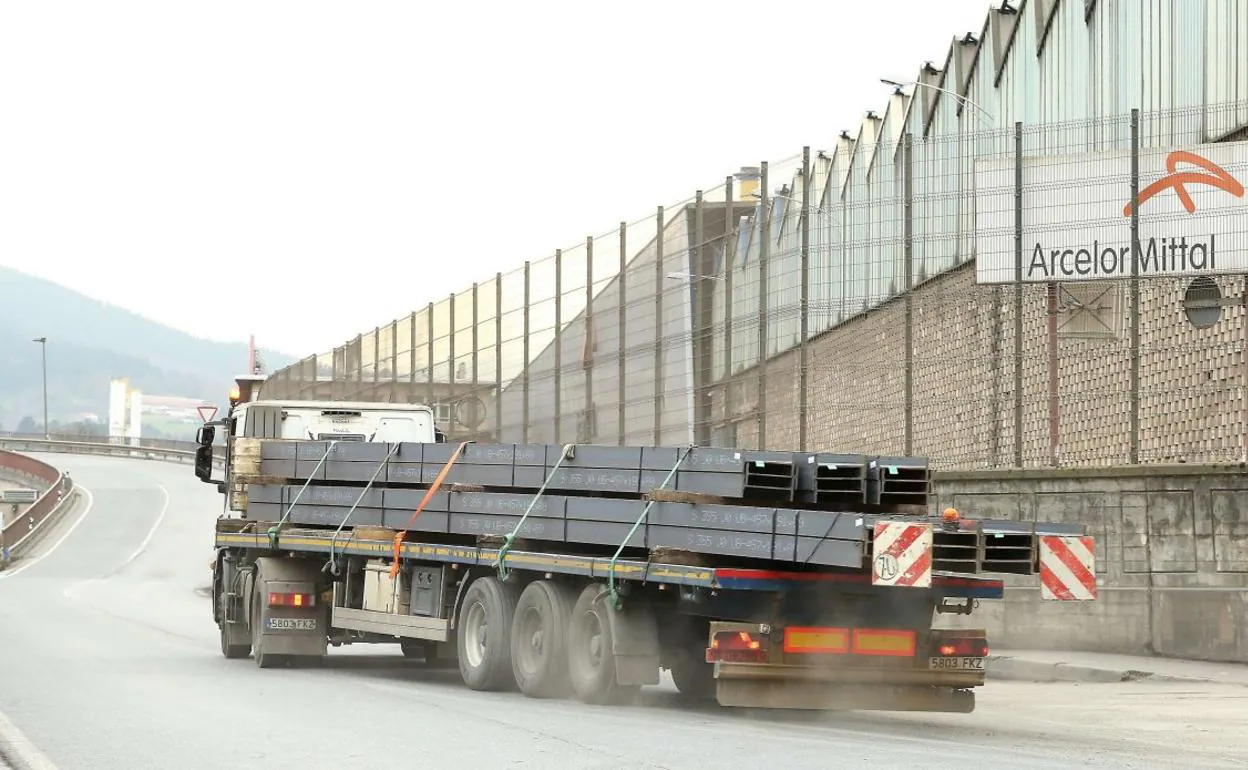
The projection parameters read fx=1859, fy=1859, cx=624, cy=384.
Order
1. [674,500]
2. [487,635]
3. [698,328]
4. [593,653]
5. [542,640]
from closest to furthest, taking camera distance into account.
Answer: [674,500]
[593,653]
[542,640]
[487,635]
[698,328]

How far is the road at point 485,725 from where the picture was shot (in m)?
11.7

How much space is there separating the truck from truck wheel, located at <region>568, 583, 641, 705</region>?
0.06ft

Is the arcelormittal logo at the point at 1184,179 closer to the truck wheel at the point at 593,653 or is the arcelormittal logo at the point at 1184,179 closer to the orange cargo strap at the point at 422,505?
the orange cargo strap at the point at 422,505

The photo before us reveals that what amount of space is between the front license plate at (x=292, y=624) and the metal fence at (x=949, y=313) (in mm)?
6391

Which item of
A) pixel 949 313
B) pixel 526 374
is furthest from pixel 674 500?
pixel 526 374

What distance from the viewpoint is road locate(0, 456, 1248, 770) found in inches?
462

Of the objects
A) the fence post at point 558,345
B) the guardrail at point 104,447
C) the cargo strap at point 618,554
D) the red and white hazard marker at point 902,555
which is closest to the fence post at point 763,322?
the fence post at point 558,345

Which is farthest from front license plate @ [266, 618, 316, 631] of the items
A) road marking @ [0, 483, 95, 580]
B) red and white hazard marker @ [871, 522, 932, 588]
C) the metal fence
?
road marking @ [0, 483, 95, 580]

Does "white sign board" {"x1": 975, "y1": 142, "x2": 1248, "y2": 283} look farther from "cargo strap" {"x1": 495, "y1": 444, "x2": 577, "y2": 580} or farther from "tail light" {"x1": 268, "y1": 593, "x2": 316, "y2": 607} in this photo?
"tail light" {"x1": 268, "y1": 593, "x2": 316, "y2": 607}

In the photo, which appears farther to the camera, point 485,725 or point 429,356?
point 429,356

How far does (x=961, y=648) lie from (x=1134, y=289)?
789cm

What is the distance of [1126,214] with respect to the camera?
2152 centimetres

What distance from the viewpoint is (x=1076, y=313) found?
2214cm

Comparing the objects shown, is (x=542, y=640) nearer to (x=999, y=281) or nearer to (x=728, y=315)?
(x=999, y=281)
